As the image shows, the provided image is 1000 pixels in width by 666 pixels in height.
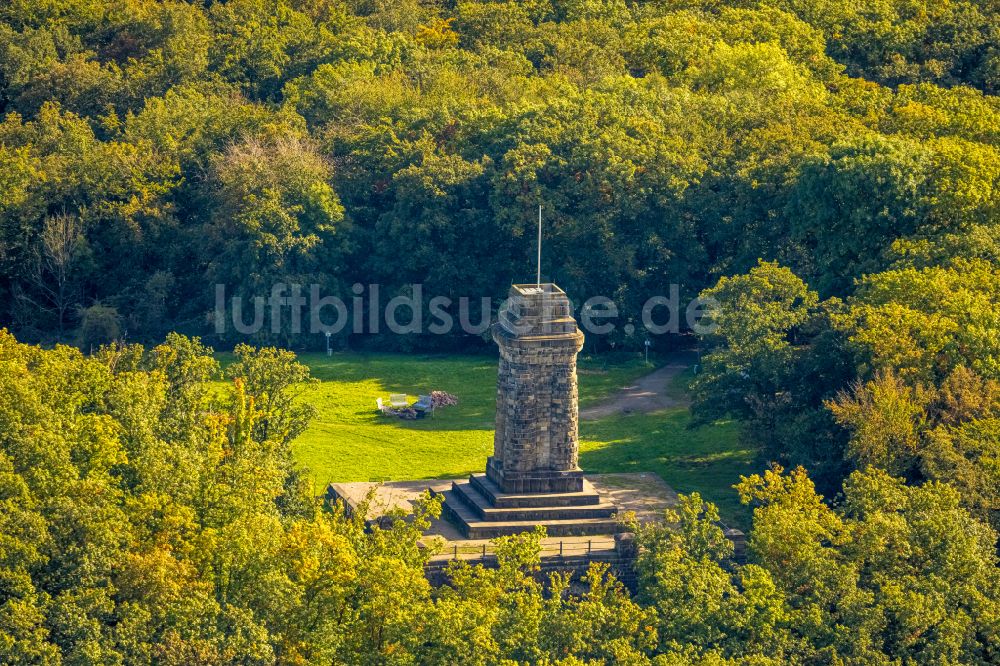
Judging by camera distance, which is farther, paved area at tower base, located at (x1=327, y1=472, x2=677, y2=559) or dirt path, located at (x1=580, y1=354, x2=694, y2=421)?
dirt path, located at (x1=580, y1=354, x2=694, y2=421)

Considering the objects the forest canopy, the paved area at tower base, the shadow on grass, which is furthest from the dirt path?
the paved area at tower base

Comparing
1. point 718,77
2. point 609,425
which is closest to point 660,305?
point 609,425

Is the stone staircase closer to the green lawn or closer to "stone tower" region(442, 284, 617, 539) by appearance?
"stone tower" region(442, 284, 617, 539)

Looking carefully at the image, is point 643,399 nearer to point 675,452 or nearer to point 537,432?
point 675,452

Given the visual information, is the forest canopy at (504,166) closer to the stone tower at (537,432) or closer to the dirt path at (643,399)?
the dirt path at (643,399)

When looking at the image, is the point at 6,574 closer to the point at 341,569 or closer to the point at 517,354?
the point at 341,569

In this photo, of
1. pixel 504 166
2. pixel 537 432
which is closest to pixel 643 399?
pixel 504 166

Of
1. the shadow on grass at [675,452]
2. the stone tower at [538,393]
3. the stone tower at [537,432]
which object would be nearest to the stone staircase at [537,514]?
the stone tower at [537,432]
